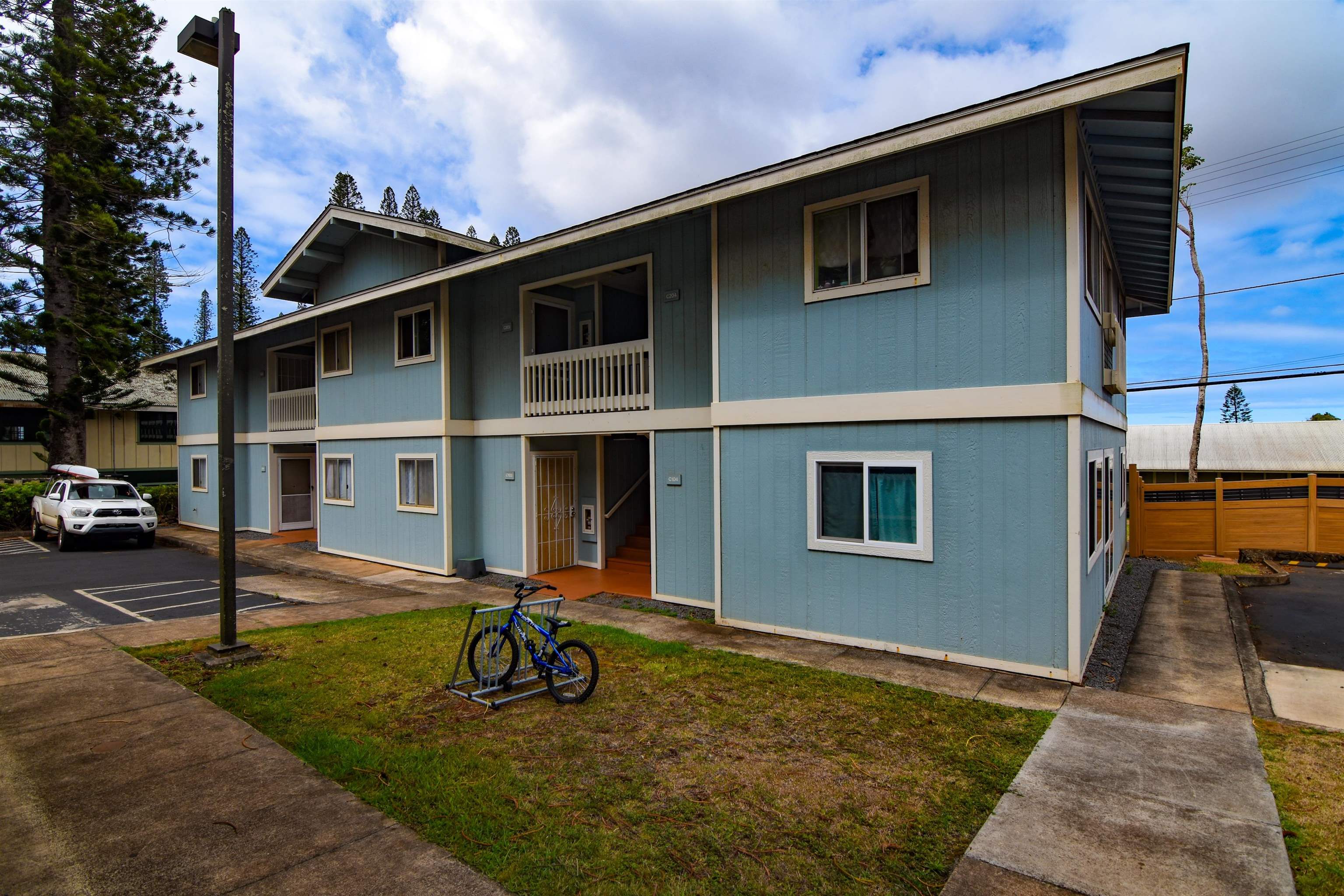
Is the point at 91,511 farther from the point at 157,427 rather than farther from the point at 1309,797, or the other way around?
the point at 1309,797

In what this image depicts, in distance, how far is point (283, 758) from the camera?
14.5 ft

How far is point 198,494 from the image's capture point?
20.1m

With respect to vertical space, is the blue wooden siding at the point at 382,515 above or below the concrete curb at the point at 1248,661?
above

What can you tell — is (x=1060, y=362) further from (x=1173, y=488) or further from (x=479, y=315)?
(x=1173, y=488)

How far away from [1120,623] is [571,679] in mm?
7281

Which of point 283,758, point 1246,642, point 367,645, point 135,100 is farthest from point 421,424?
point 135,100

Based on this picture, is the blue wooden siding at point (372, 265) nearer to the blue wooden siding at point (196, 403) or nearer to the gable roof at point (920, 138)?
the gable roof at point (920, 138)

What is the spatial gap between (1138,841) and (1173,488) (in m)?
13.7

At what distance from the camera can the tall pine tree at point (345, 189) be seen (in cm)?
4194

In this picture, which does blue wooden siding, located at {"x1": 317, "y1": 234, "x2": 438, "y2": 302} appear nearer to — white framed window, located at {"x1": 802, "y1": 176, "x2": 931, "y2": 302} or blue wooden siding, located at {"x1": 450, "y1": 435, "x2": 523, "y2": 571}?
blue wooden siding, located at {"x1": 450, "y1": 435, "x2": 523, "y2": 571}

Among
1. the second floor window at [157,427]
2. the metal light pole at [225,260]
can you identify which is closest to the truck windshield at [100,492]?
the second floor window at [157,427]

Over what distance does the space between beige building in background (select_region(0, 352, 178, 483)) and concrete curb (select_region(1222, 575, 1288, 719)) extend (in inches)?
1089

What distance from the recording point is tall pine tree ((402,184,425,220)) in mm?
46938

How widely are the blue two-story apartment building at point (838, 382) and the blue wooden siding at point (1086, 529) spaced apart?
71mm
